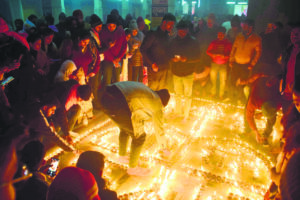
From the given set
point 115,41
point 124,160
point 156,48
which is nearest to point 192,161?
point 124,160

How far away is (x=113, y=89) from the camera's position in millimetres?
2881

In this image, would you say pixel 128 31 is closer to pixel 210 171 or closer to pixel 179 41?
pixel 179 41

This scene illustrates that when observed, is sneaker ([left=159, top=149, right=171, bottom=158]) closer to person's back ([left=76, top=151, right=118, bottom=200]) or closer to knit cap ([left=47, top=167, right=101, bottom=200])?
person's back ([left=76, top=151, right=118, bottom=200])

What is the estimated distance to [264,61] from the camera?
5.69 m

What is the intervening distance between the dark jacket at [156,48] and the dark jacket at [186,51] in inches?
19.2

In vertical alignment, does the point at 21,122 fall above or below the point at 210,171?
above

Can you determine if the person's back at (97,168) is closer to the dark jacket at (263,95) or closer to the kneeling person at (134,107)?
the kneeling person at (134,107)

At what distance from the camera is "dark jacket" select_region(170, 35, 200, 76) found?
456 cm

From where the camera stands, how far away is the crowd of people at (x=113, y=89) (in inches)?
72.9

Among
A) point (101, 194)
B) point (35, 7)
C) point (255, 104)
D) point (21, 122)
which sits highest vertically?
point (35, 7)

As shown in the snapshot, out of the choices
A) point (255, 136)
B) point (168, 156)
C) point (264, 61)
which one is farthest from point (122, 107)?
point (264, 61)

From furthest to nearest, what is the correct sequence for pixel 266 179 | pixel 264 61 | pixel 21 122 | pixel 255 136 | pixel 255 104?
pixel 264 61, pixel 255 136, pixel 255 104, pixel 266 179, pixel 21 122

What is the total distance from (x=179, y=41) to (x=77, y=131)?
2.56 metres

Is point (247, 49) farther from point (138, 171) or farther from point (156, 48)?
point (138, 171)
